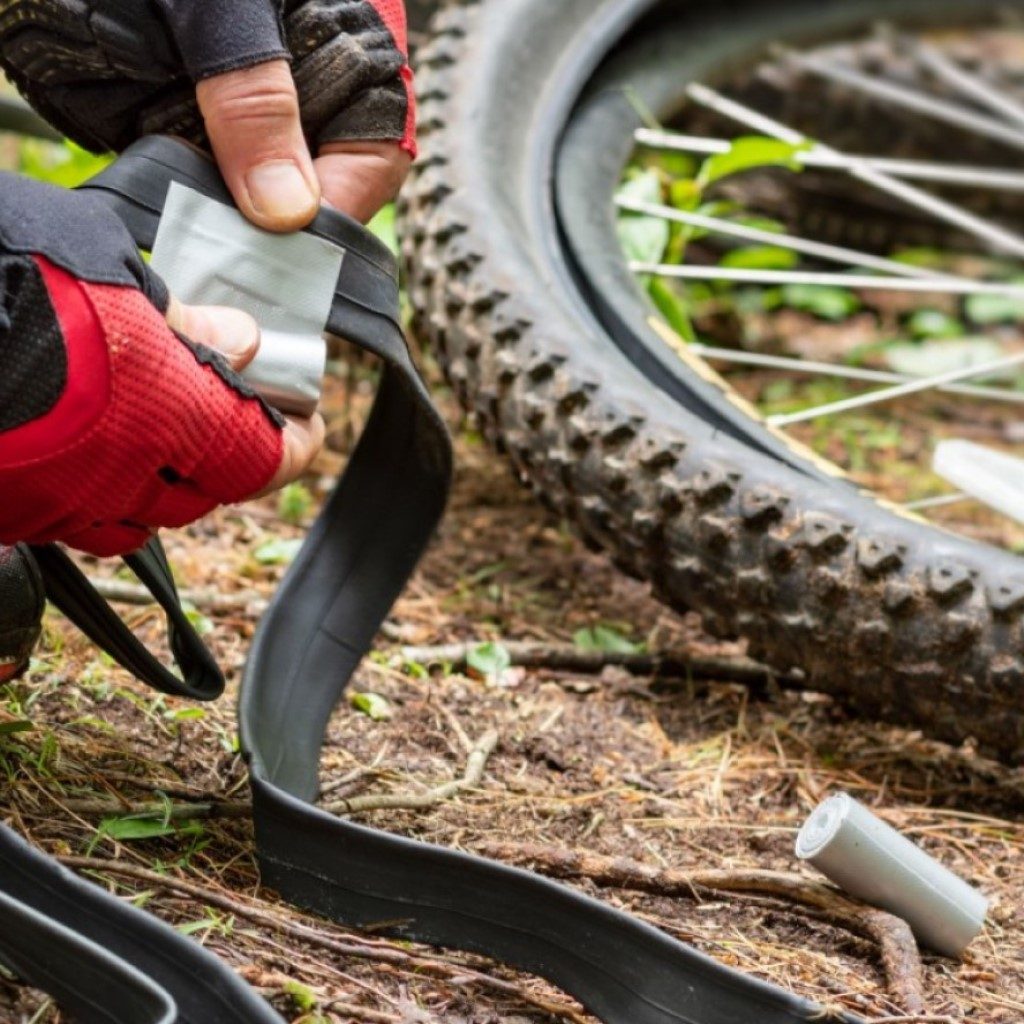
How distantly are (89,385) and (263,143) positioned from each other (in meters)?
0.25

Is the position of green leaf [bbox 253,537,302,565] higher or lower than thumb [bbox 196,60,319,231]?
lower

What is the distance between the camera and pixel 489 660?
1444 millimetres

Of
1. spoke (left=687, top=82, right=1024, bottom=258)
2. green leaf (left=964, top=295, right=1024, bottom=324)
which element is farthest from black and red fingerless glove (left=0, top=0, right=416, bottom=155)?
green leaf (left=964, top=295, right=1024, bottom=324)

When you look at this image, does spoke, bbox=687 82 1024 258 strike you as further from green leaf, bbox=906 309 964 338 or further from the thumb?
the thumb

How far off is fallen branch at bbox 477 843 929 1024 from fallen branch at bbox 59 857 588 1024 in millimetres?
139

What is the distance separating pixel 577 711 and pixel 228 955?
1.86ft

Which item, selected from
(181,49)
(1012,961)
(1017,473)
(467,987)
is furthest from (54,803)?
(1017,473)

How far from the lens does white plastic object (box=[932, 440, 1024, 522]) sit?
142 cm

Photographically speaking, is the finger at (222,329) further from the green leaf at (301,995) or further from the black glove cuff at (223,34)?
the green leaf at (301,995)

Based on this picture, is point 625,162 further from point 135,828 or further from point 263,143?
point 135,828

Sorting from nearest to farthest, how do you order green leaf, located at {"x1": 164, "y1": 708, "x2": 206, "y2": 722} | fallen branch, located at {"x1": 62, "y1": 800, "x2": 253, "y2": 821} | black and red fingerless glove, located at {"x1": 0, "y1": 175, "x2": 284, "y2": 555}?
black and red fingerless glove, located at {"x1": 0, "y1": 175, "x2": 284, "y2": 555} → fallen branch, located at {"x1": 62, "y1": 800, "x2": 253, "y2": 821} → green leaf, located at {"x1": 164, "y1": 708, "x2": 206, "y2": 722}

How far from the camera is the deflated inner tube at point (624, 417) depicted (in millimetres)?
1289

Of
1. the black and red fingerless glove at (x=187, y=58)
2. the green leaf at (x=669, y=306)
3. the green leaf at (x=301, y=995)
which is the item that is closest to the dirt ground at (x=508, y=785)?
the green leaf at (x=301, y=995)

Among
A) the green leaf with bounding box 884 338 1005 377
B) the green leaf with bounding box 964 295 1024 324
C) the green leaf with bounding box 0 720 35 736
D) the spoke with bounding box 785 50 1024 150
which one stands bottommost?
the green leaf with bounding box 0 720 35 736
